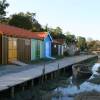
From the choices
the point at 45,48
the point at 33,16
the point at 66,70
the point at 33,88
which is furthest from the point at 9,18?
the point at 33,88

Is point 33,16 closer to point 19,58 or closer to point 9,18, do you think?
point 9,18

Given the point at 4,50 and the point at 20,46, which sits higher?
the point at 20,46

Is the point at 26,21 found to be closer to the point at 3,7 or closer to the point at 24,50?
the point at 3,7

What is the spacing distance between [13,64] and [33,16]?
170ft

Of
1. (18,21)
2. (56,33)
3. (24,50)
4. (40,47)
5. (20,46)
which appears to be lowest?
(24,50)

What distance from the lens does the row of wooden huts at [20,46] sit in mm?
36438

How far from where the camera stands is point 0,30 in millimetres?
36094

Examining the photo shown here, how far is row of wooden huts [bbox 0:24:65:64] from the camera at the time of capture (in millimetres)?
36438

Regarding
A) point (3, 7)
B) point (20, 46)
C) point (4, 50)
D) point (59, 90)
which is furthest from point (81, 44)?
point (59, 90)

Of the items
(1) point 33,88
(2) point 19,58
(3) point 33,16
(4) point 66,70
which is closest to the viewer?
(1) point 33,88

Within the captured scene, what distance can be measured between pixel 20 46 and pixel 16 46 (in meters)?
1.35

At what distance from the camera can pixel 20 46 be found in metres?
41.4

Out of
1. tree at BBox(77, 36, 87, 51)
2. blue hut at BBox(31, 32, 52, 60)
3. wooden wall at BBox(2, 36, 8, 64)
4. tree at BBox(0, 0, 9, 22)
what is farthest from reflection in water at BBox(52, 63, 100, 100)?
tree at BBox(77, 36, 87, 51)

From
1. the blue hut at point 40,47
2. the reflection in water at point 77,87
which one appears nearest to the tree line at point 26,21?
the blue hut at point 40,47
